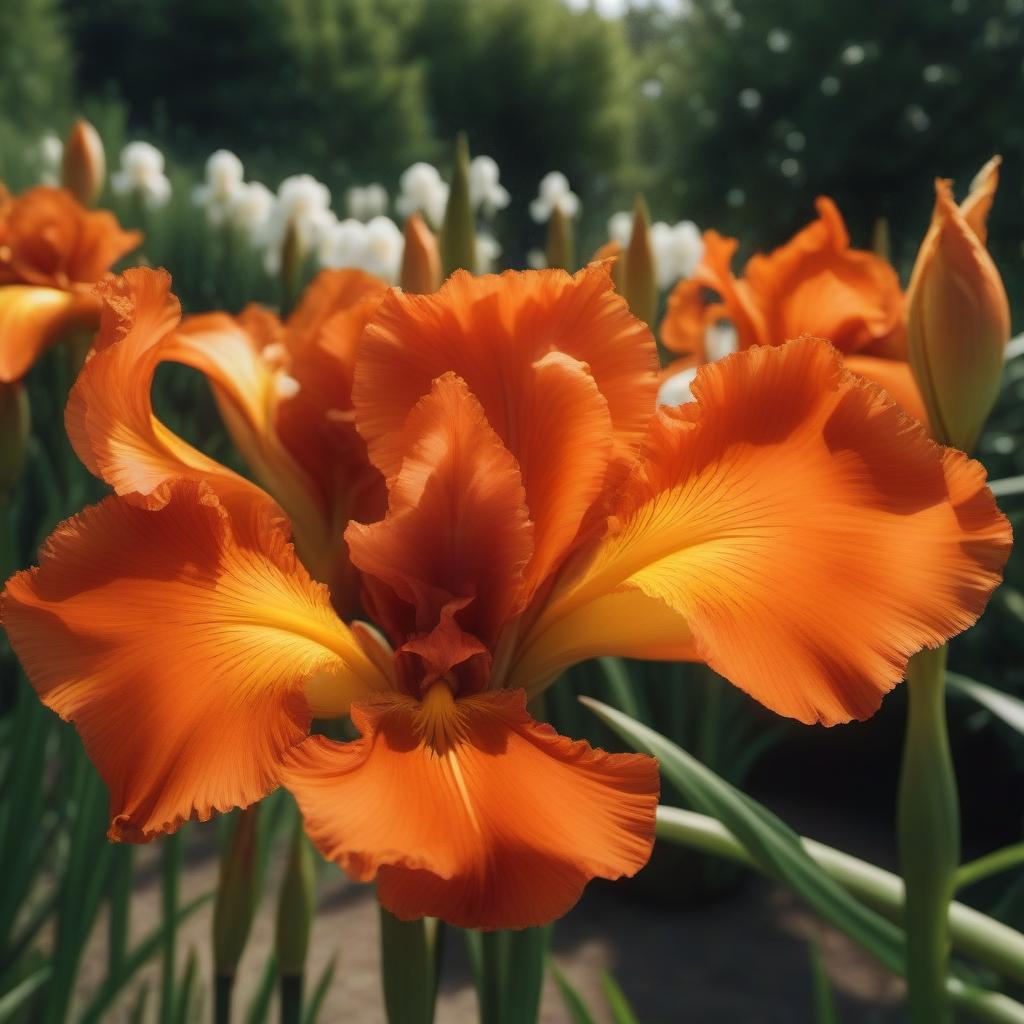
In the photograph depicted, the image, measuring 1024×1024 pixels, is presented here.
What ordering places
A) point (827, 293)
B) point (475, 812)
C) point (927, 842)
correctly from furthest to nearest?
point (827, 293), point (927, 842), point (475, 812)

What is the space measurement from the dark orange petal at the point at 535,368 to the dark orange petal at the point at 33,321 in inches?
19.2

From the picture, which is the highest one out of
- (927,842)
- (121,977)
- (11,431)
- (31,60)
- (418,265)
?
(418,265)

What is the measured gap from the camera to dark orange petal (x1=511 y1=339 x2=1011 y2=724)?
0.58 m

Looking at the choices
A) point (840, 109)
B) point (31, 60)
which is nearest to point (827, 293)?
point (840, 109)

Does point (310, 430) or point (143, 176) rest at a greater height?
point (310, 430)

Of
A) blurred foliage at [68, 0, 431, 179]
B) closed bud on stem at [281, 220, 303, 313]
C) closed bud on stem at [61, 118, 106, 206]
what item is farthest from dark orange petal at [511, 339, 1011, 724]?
blurred foliage at [68, 0, 431, 179]

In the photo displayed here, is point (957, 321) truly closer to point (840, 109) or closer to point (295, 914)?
point (295, 914)

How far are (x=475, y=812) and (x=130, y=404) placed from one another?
0.32 m

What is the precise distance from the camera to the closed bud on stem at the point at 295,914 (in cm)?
91

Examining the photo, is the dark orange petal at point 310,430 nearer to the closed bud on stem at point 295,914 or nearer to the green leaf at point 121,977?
the closed bud on stem at point 295,914

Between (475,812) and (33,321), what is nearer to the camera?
(475,812)

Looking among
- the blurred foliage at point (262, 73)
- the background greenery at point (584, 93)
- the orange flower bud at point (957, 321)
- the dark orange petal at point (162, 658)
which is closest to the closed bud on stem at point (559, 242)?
the orange flower bud at point (957, 321)

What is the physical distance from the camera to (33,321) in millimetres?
1096

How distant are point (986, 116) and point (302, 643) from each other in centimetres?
1425
